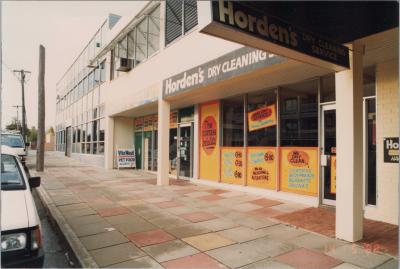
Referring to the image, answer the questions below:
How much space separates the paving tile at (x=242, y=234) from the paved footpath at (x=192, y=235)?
16mm

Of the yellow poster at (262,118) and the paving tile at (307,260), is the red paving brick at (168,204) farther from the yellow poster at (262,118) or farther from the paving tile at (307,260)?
the paving tile at (307,260)

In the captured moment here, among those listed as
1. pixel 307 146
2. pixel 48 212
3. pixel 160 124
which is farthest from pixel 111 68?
pixel 307 146

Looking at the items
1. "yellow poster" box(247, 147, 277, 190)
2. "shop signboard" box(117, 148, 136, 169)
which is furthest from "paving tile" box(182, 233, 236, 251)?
"shop signboard" box(117, 148, 136, 169)

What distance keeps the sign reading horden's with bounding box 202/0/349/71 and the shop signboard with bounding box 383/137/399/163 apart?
2151 millimetres

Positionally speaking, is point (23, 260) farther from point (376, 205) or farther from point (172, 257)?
point (376, 205)

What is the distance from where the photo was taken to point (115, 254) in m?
4.45

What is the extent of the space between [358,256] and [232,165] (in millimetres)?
5671

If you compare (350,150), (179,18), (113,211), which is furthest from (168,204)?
(179,18)

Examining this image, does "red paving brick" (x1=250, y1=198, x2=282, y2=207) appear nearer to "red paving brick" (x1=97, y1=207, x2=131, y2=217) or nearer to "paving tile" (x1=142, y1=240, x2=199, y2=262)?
"red paving brick" (x1=97, y1=207, x2=131, y2=217)

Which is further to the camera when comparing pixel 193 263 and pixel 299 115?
pixel 299 115

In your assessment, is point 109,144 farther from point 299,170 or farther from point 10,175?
point 10,175

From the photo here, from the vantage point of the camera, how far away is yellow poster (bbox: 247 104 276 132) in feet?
28.2

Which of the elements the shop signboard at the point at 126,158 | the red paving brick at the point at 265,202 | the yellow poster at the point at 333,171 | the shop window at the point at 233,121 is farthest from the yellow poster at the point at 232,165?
the shop signboard at the point at 126,158

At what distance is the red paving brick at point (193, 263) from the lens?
402cm
